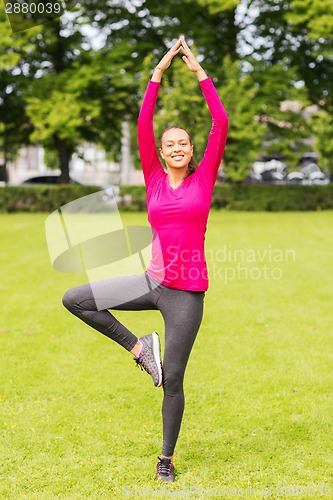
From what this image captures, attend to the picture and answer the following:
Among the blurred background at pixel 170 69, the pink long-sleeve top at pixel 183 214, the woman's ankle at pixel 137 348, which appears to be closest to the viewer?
the pink long-sleeve top at pixel 183 214

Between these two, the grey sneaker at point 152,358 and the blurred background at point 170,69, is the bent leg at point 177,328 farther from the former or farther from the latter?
the blurred background at point 170,69

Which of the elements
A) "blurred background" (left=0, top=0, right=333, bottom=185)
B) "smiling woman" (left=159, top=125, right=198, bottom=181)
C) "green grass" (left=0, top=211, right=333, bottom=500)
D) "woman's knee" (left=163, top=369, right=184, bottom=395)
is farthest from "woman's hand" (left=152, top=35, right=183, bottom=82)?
"blurred background" (left=0, top=0, right=333, bottom=185)

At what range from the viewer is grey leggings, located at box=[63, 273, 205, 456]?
4.38 meters

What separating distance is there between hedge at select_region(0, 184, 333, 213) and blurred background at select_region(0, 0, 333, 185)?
127cm

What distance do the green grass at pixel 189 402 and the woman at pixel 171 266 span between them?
57 cm

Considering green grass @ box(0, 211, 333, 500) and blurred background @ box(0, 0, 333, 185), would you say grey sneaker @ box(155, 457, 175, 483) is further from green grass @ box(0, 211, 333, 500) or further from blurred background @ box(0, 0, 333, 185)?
blurred background @ box(0, 0, 333, 185)

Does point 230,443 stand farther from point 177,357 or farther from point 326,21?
point 326,21

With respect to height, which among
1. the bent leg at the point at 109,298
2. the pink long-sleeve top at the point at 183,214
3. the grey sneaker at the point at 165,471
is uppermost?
the pink long-sleeve top at the point at 183,214

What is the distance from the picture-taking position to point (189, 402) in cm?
630

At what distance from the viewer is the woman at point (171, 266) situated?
14.2ft

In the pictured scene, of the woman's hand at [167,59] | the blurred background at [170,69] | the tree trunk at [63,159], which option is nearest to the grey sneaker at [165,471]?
the woman's hand at [167,59]

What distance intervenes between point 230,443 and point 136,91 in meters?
28.2

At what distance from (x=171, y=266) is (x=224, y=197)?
25.3 m

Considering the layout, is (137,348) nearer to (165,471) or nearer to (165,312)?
(165,312)
